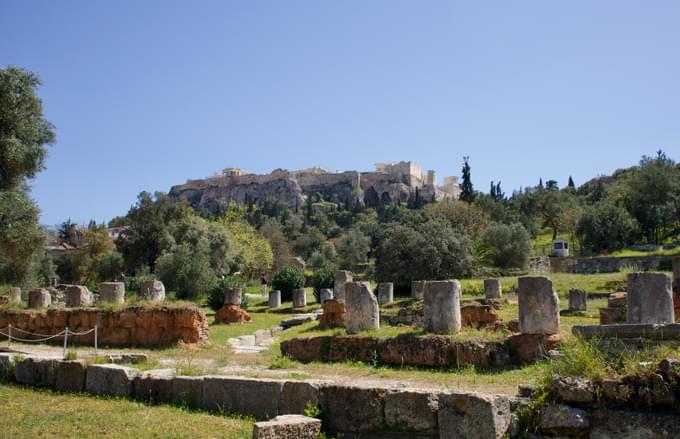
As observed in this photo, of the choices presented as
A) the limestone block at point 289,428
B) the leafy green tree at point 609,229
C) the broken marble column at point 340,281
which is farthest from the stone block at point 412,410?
the leafy green tree at point 609,229

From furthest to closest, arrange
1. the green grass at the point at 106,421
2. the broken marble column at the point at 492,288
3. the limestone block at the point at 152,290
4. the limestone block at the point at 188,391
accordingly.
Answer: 1. the broken marble column at the point at 492,288
2. the limestone block at the point at 152,290
3. the limestone block at the point at 188,391
4. the green grass at the point at 106,421

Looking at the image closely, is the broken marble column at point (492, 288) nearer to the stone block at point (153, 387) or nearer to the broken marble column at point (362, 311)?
the broken marble column at point (362, 311)

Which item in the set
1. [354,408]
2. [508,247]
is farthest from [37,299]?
[508,247]

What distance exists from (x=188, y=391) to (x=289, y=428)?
3067 millimetres

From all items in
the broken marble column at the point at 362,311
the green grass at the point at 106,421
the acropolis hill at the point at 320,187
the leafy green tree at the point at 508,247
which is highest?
the acropolis hill at the point at 320,187

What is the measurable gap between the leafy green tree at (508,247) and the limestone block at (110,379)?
39.6 meters

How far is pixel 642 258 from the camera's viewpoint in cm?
3938

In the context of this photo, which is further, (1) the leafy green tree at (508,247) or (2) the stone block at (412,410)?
(1) the leafy green tree at (508,247)

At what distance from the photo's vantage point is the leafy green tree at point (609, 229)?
167 feet

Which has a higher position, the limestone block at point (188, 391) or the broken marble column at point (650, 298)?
the broken marble column at point (650, 298)

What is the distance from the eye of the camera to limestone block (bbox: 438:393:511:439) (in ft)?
18.1

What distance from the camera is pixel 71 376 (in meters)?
10.0

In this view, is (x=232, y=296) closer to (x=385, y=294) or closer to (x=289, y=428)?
(x=385, y=294)

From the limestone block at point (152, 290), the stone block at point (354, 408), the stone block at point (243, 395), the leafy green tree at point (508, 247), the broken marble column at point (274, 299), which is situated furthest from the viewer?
the leafy green tree at point (508, 247)
